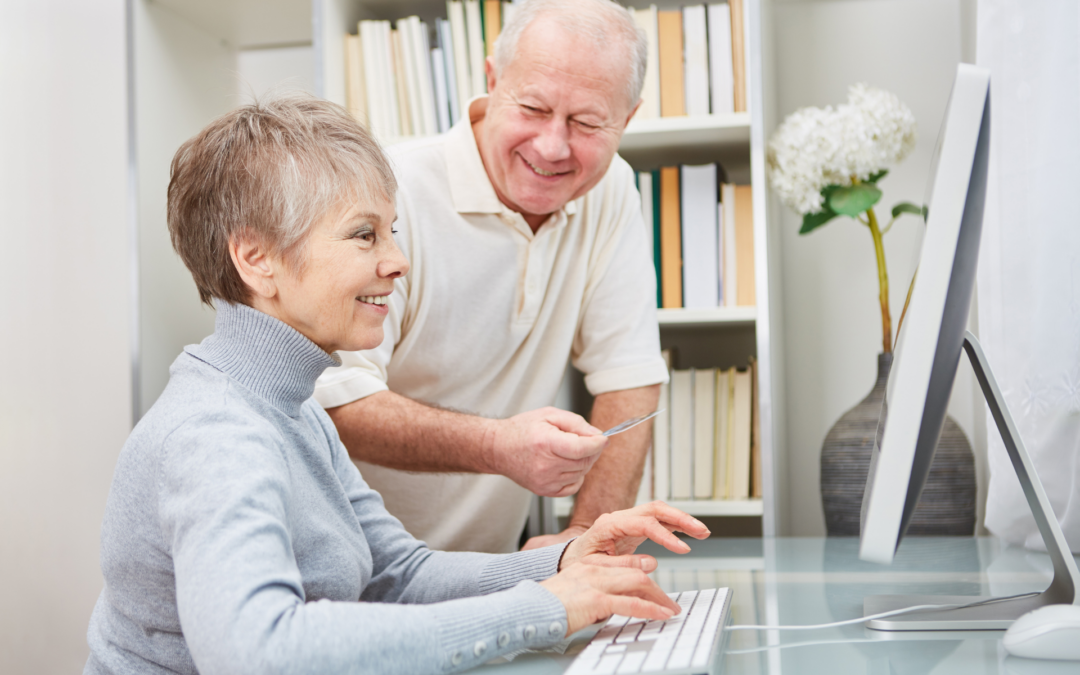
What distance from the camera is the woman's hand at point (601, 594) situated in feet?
2.46

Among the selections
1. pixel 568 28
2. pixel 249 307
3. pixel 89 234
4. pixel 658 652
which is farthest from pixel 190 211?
pixel 89 234

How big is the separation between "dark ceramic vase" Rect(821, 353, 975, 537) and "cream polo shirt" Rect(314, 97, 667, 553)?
42 centimetres

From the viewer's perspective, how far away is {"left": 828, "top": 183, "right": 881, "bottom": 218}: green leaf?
174 centimetres

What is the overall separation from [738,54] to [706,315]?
518mm

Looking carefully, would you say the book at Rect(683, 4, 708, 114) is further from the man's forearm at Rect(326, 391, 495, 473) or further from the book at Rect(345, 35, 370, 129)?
the man's forearm at Rect(326, 391, 495, 473)

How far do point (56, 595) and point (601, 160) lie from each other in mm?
1411

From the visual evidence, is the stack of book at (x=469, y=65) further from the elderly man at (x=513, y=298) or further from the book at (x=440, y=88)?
the elderly man at (x=513, y=298)

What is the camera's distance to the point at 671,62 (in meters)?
1.79

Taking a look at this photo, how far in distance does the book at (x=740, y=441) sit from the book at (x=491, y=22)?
0.86 m

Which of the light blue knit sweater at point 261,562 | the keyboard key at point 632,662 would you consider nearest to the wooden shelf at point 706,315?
the light blue knit sweater at point 261,562

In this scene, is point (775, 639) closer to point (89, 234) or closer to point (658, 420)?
point (658, 420)

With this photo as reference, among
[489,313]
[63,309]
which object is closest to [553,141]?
[489,313]

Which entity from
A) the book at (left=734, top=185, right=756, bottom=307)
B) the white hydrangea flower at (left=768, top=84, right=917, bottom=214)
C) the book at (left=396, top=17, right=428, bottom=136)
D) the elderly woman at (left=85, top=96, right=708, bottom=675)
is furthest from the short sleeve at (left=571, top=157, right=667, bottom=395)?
the elderly woman at (left=85, top=96, right=708, bottom=675)

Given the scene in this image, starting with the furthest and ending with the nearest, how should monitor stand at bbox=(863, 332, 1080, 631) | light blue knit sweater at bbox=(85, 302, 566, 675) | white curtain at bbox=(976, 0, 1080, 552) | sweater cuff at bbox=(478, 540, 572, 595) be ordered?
white curtain at bbox=(976, 0, 1080, 552)
sweater cuff at bbox=(478, 540, 572, 595)
monitor stand at bbox=(863, 332, 1080, 631)
light blue knit sweater at bbox=(85, 302, 566, 675)
